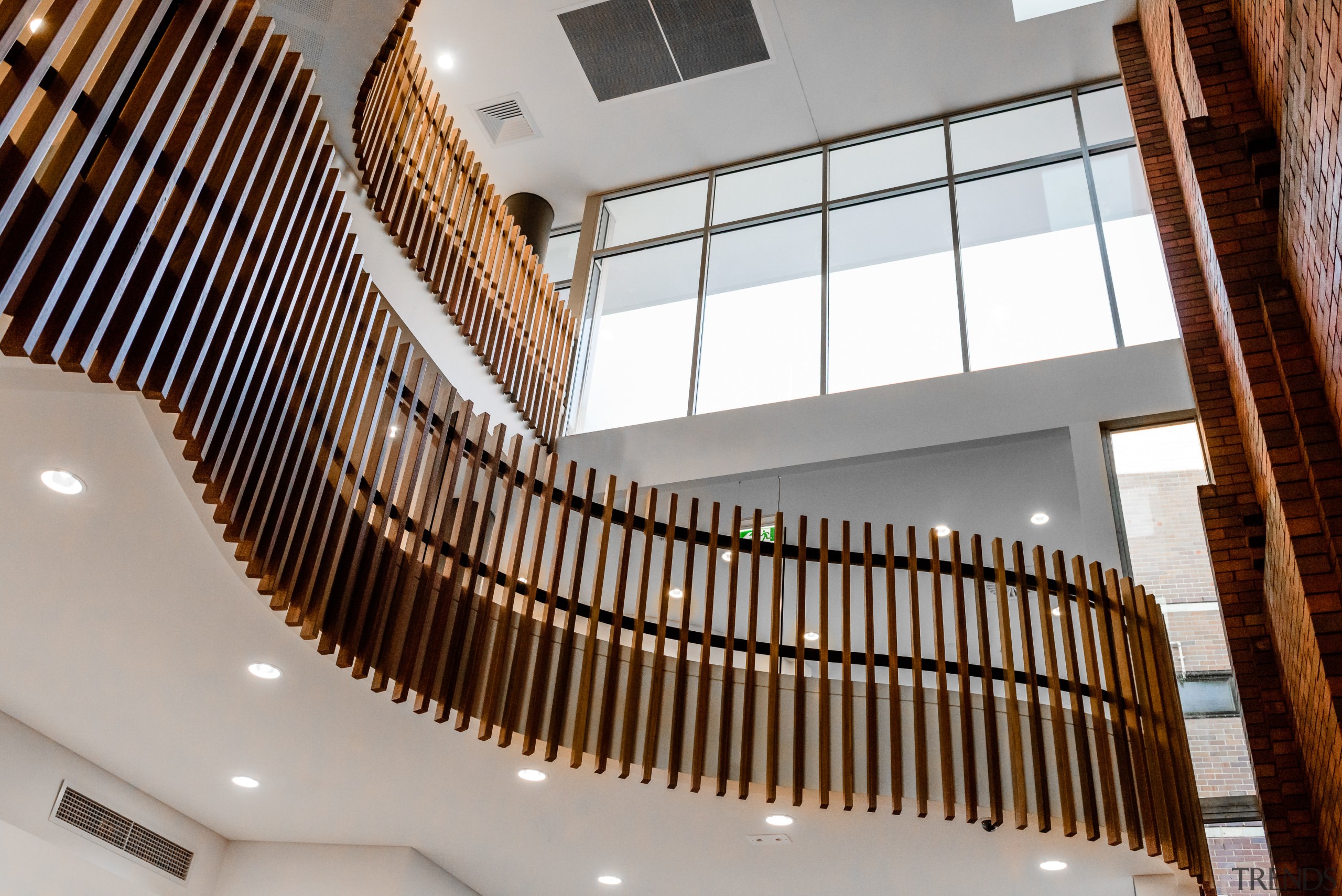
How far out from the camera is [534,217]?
37.0 ft

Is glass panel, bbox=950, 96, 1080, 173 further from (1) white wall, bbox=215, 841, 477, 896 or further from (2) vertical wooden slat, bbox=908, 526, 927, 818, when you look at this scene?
(1) white wall, bbox=215, 841, 477, 896

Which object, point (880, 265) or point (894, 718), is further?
point (880, 265)

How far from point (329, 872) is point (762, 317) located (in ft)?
18.8

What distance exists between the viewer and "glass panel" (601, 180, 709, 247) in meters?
11.0

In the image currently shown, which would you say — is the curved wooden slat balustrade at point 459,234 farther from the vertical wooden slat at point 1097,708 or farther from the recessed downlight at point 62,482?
the vertical wooden slat at point 1097,708

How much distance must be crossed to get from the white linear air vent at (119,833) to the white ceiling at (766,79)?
6.98 metres

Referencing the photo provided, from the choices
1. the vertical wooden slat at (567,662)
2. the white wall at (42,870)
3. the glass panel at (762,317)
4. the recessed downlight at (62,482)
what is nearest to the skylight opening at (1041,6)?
the glass panel at (762,317)

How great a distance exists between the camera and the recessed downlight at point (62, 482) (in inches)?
155

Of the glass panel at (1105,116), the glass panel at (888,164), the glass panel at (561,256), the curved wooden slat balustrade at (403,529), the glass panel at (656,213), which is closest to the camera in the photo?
the curved wooden slat balustrade at (403,529)

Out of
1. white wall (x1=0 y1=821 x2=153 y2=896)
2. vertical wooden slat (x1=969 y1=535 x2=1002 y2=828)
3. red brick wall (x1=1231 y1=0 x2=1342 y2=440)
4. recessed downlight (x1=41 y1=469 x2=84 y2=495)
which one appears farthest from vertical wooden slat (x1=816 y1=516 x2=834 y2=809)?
white wall (x1=0 y1=821 x2=153 y2=896)

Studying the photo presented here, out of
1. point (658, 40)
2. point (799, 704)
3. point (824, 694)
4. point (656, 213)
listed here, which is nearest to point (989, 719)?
point (824, 694)

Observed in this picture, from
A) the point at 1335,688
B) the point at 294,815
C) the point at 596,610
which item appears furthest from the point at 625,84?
the point at 1335,688

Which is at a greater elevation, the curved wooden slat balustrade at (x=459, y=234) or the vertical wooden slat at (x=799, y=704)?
the curved wooden slat balustrade at (x=459, y=234)

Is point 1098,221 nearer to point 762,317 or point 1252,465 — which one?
point 762,317
